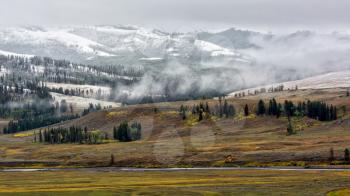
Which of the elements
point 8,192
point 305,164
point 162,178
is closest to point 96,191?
point 8,192

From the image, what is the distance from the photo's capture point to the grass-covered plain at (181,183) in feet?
410

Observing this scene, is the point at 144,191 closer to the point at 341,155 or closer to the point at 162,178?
the point at 162,178

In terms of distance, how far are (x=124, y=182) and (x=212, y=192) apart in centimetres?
3342

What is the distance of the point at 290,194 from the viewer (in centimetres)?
11594

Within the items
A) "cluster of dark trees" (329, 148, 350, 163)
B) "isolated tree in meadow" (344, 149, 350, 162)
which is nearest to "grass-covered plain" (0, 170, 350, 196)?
"cluster of dark trees" (329, 148, 350, 163)

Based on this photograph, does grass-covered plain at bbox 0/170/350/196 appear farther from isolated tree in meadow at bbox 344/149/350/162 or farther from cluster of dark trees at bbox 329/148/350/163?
isolated tree in meadow at bbox 344/149/350/162

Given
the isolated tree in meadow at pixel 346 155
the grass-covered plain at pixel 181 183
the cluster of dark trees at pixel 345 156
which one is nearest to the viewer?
the grass-covered plain at pixel 181 183

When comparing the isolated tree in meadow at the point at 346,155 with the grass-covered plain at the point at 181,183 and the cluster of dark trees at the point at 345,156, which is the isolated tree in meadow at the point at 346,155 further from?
the grass-covered plain at the point at 181,183

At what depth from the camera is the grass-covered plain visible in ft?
410

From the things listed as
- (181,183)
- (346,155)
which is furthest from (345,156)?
(181,183)

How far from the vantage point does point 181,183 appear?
146000 millimetres

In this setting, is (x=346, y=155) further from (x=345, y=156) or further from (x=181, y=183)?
(x=181, y=183)

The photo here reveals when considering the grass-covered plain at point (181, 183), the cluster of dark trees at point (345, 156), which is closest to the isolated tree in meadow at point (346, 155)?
the cluster of dark trees at point (345, 156)

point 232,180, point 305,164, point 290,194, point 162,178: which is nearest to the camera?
point 290,194
